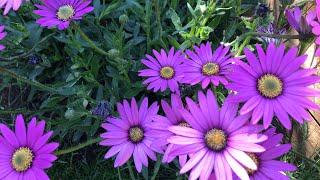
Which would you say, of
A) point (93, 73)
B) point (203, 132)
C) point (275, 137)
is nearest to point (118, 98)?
point (93, 73)

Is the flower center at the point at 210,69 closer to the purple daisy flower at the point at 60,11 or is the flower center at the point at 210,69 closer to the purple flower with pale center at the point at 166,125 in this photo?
the purple flower with pale center at the point at 166,125

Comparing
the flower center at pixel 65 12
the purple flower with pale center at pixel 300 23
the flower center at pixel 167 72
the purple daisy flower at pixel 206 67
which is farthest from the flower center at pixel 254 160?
the flower center at pixel 65 12

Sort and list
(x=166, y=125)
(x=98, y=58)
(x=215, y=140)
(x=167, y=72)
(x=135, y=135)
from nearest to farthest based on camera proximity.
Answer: (x=215, y=140) → (x=166, y=125) → (x=135, y=135) → (x=167, y=72) → (x=98, y=58)

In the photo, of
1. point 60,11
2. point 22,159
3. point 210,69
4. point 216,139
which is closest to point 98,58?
point 60,11

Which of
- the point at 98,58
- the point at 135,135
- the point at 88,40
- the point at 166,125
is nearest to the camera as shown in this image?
the point at 166,125

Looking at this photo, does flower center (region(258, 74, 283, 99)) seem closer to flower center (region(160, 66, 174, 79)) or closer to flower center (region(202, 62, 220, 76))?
flower center (region(202, 62, 220, 76))

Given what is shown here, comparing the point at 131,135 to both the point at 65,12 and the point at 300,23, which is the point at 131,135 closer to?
the point at 65,12

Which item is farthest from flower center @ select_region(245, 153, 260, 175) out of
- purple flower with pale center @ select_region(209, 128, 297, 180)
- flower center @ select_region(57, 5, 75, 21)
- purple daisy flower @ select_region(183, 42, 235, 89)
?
flower center @ select_region(57, 5, 75, 21)
